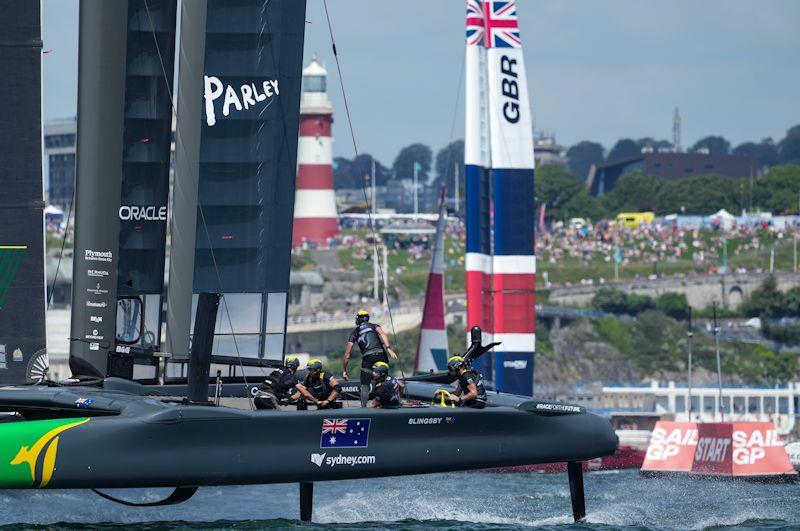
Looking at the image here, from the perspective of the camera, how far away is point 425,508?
20781 mm

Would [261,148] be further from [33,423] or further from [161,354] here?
[33,423]

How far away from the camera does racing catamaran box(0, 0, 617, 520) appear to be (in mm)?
15531

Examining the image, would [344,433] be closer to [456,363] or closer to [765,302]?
[456,363]

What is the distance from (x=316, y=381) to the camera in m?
17.1

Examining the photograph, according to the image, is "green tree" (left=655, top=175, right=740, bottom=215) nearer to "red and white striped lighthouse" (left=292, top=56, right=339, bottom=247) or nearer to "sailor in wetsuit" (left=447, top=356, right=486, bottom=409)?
"red and white striped lighthouse" (left=292, top=56, right=339, bottom=247)

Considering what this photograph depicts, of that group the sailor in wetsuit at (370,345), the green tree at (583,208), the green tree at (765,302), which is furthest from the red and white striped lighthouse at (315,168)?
the sailor in wetsuit at (370,345)

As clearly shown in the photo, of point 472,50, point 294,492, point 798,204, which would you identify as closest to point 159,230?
point 294,492

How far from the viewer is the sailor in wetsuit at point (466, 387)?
17516mm

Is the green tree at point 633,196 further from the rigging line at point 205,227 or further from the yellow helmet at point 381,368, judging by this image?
the yellow helmet at point 381,368

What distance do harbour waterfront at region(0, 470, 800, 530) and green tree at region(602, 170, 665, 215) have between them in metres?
119

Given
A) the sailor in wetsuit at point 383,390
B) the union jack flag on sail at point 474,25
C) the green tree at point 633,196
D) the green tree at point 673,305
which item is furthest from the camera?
the green tree at point 633,196

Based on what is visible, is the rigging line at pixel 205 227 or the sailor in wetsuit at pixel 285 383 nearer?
the sailor in wetsuit at pixel 285 383

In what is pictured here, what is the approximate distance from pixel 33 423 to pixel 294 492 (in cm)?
1039

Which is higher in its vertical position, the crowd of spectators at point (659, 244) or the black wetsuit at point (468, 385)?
the crowd of spectators at point (659, 244)
